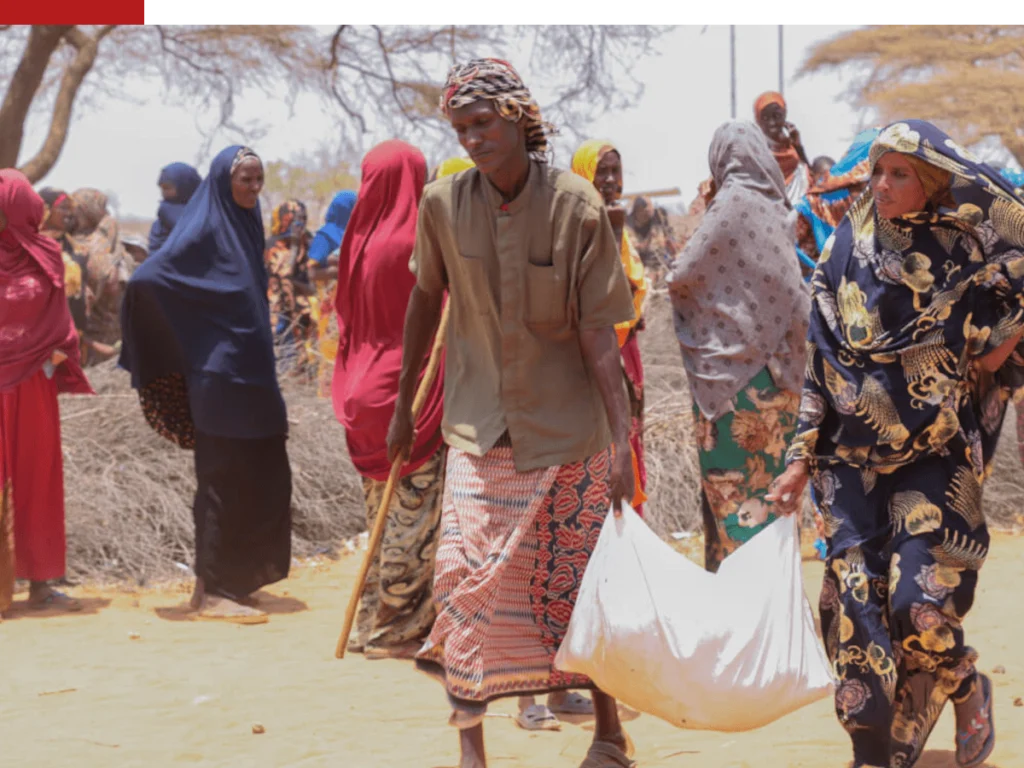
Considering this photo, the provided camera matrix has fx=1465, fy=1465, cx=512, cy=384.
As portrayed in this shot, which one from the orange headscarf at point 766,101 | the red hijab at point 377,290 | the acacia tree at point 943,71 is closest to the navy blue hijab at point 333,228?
the orange headscarf at point 766,101

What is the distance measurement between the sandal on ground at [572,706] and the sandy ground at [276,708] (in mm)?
130

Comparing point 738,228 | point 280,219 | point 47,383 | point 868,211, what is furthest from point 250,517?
point 280,219

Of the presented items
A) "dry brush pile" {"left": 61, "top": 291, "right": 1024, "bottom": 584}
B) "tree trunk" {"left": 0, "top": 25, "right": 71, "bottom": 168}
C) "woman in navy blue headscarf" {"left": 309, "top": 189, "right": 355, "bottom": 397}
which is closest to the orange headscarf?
"dry brush pile" {"left": 61, "top": 291, "right": 1024, "bottom": 584}

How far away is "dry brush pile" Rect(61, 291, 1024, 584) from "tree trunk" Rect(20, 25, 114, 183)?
8.36 m

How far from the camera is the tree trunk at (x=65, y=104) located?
57.3ft

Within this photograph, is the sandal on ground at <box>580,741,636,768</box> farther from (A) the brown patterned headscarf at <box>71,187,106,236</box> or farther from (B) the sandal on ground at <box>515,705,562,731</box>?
(A) the brown patterned headscarf at <box>71,187,106,236</box>

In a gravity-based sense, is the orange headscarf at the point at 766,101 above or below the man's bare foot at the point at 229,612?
above

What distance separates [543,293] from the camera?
3961 mm

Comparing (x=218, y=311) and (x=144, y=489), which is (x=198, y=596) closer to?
(x=218, y=311)

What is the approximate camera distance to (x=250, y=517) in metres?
7.00

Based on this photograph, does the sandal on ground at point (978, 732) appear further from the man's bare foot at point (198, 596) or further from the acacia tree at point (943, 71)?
the acacia tree at point (943, 71)

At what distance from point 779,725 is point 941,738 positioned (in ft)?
1.71

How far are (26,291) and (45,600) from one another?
1.56 metres

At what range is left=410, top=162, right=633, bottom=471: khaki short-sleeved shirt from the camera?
3959mm
